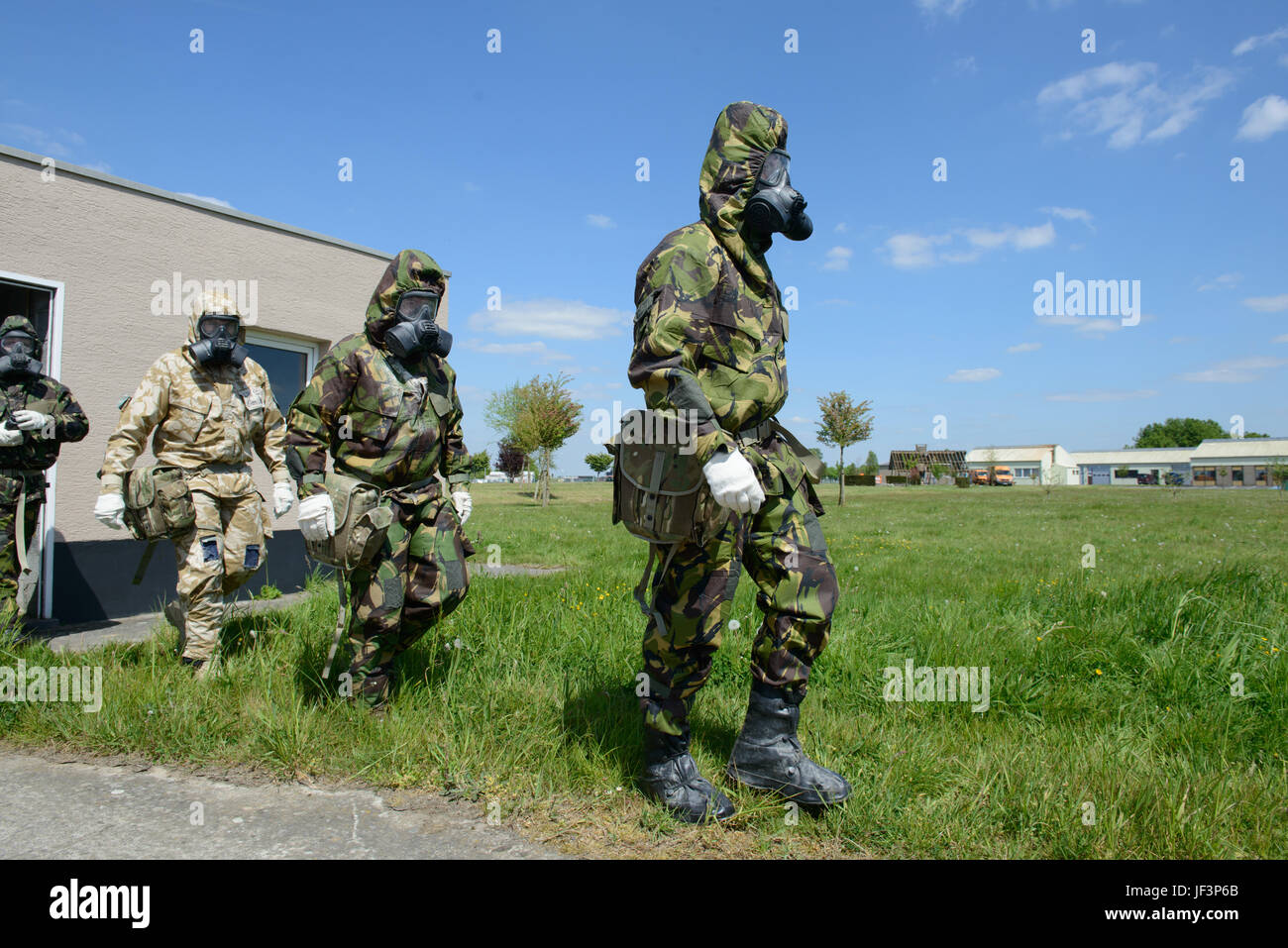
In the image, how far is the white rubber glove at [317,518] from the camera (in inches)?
123

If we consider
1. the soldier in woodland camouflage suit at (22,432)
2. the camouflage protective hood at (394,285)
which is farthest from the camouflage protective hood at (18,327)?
the camouflage protective hood at (394,285)

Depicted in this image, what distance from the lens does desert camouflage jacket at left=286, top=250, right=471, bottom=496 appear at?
3398 millimetres

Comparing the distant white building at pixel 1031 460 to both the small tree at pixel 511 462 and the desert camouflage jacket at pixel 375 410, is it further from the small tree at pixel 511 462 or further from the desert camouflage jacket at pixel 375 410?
the desert camouflage jacket at pixel 375 410

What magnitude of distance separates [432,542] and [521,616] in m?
1.23

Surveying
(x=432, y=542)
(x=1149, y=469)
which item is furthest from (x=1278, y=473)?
(x=432, y=542)

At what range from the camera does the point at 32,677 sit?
3.66 meters

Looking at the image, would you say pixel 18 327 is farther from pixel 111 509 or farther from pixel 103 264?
pixel 111 509

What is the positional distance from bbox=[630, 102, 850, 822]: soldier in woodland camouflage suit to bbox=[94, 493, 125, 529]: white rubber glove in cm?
308

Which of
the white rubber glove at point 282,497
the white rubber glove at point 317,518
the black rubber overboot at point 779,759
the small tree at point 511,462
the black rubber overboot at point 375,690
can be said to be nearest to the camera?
the black rubber overboot at point 779,759

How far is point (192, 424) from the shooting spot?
167 inches

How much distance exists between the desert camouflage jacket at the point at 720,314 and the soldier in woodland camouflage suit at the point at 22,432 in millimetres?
4374

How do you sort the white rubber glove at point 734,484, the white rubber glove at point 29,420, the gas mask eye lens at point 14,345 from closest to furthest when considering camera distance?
the white rubber glove at point 734,484
the white rubber glove at point 29,420
the gas mask eye lens at point 14,345

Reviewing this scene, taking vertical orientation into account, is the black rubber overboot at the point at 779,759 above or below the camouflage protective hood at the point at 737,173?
below

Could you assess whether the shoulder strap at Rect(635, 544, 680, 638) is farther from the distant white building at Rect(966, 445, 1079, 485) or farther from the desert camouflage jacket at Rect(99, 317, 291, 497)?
the distant white building at Rect(966, 445, 1079, 485)
